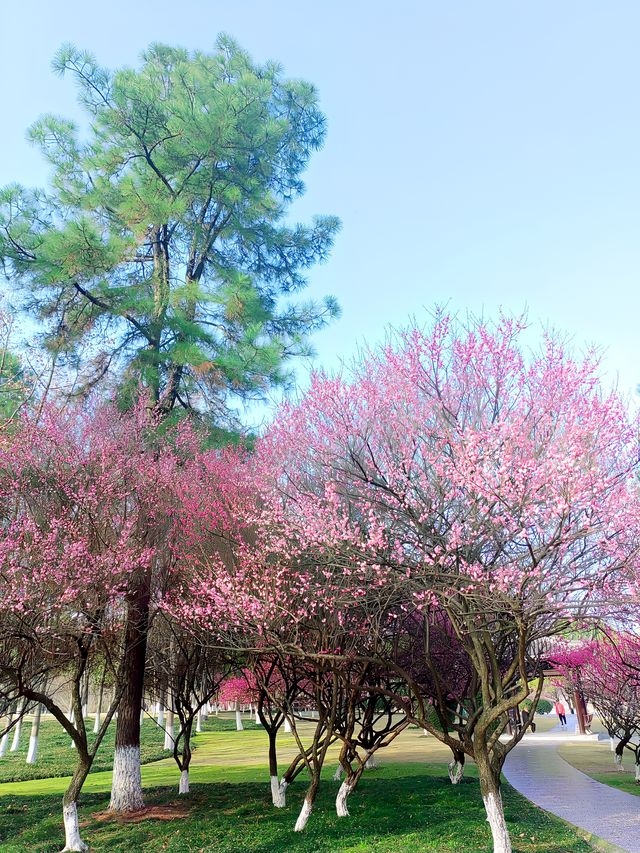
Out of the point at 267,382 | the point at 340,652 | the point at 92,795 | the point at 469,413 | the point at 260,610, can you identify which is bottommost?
the point at 92,795

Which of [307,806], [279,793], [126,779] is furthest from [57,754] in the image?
[307,806]

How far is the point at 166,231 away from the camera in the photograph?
17.8 m

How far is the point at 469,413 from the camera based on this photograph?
10016 mm

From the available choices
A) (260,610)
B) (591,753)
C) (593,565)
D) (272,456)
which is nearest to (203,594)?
(260,610)

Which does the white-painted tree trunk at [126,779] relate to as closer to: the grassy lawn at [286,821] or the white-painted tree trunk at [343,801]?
the grassy lawn at [286,821]

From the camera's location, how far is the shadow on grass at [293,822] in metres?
10.3

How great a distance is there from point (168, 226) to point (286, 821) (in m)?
14.2

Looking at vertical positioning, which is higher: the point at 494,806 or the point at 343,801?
the point at 494,806

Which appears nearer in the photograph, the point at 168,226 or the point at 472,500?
the point at 472,500

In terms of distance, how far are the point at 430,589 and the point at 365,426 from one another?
281 centimetres

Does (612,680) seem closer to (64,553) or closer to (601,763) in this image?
(601,763)

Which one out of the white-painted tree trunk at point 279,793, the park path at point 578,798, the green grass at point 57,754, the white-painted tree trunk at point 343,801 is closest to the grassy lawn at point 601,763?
the park path at point 578,798

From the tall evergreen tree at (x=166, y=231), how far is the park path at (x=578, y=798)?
8626 mm

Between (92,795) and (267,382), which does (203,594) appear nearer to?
(267,382)
